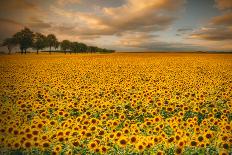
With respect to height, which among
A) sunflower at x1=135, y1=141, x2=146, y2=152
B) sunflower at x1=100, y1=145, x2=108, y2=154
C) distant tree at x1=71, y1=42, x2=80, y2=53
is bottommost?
sunflower at x1=100, y1=145, x2=108, y2=154

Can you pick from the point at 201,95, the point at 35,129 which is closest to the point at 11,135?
the point at 35,129

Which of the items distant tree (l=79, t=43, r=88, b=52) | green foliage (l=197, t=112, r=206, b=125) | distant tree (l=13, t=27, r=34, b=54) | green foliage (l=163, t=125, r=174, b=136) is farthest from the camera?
distant tree (l=79, t=43, r=88, b=52)

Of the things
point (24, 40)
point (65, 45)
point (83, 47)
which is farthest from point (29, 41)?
point (83, 47)

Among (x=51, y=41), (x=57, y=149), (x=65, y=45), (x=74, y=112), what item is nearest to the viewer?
(x=57, y=149)

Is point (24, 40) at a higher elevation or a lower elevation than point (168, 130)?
higher

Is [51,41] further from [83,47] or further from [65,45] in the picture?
[83,47]

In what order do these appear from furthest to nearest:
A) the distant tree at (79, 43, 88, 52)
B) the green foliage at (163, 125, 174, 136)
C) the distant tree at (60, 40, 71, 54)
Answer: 1. the distant tree at (79, 43, 88, 52)
2. the distant tree at (60, 40, 71, 54)
3. the green foliage at (163, 125, 174, 136)

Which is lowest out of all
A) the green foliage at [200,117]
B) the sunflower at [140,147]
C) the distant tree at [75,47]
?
the green foliage at [200,117]

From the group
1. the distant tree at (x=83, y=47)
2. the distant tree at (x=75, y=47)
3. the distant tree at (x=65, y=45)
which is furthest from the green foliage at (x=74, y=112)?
the distant tree at (x=83, y=47)

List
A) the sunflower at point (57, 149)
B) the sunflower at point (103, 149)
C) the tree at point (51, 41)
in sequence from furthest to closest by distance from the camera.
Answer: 1. the tree at point (51, 41)
2. the sunflower at point (103, 149)
3. the sunflower at point (57, 149)

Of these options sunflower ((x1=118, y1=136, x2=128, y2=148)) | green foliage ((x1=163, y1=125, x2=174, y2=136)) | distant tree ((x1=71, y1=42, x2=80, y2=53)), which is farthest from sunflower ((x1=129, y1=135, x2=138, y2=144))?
distant tree ((x1=71, y1=42, x2=80, y2=53))

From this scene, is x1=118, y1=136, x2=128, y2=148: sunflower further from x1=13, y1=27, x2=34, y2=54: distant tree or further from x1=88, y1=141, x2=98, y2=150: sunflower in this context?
x1=13, y1=27, x2=34, y2=54: distant tree

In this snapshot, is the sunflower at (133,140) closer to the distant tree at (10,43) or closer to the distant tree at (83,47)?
the distant tree at (10,43)

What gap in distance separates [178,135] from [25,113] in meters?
4.84
